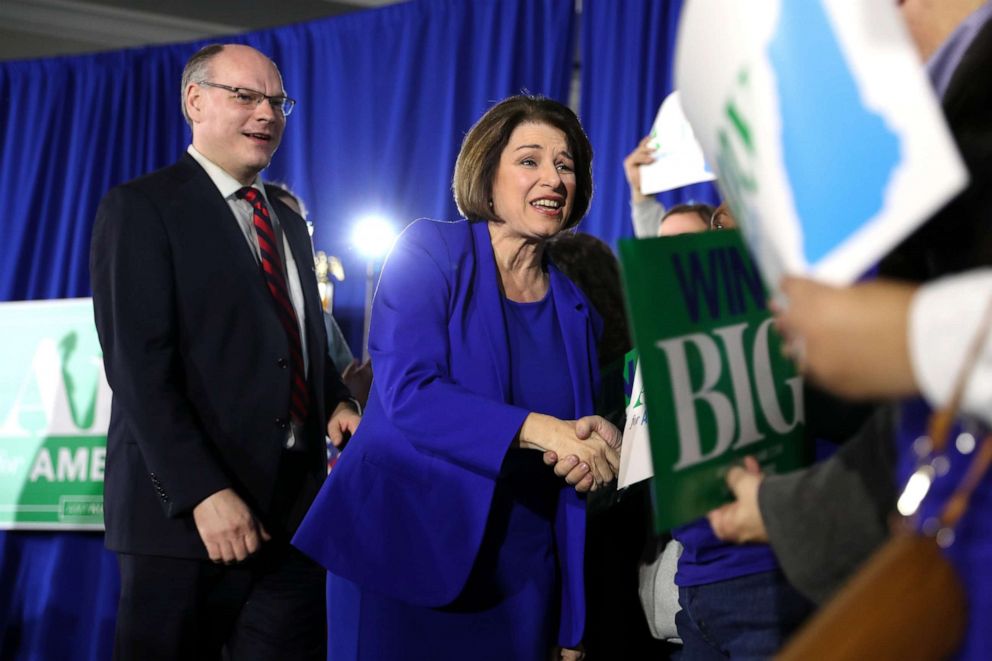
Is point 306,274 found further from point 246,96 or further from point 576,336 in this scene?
point 576,336

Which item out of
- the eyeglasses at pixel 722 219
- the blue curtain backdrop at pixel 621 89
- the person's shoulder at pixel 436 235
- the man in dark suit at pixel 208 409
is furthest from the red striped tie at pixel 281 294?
the blue curtain backdrop at pixel 621 89

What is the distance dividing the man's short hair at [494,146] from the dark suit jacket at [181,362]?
0.49m

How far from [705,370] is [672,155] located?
206cm

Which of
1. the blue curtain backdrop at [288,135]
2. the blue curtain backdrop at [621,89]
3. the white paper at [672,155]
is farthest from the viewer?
the blue curtain backdrop at [288,135]

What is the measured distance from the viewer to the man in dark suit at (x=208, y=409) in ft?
6.70

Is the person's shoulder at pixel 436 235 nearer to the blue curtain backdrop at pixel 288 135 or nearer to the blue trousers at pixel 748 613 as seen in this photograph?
the blue trousers at pixel 748 613

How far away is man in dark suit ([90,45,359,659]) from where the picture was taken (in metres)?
2.04

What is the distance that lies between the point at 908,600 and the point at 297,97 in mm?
5396

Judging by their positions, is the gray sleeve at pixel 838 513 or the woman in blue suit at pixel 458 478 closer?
the gray sleeve at pixel 838 513

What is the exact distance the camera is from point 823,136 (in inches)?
29.6

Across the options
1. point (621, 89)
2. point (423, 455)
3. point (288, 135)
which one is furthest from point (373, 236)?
point (423, 455)

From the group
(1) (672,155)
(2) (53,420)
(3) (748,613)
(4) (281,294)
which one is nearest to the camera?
(3) (748,613)

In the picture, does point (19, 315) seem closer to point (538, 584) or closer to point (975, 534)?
point (538, 584)

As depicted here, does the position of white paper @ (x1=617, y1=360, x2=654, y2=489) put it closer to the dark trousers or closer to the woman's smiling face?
the woman's smiling face
